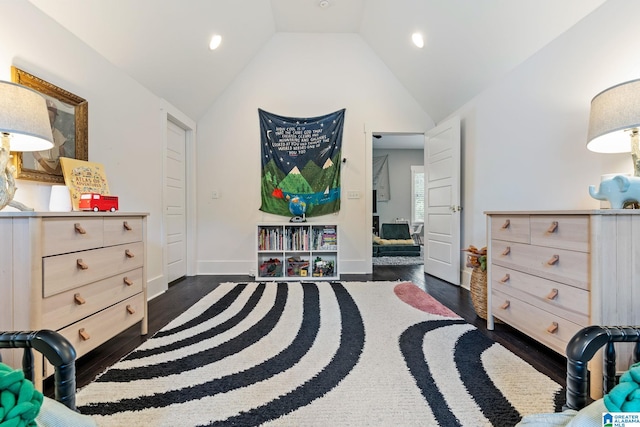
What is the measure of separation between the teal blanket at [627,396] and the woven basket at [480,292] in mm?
1549

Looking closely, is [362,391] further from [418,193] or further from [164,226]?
[418,193]

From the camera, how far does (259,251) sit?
10.7 ft

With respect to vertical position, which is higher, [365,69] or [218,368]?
[365,69]

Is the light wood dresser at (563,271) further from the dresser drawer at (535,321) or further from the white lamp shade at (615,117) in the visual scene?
the white lamp shade at (615,117)

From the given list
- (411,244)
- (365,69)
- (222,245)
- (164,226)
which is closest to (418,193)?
(411,244)

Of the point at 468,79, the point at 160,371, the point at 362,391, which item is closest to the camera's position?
the point at 362,391

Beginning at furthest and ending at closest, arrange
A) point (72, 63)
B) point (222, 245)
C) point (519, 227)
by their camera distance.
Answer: point (222, 245)
point (72, 63)
point (519, 227)

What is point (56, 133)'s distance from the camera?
169 cm

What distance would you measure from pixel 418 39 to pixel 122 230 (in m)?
3.10

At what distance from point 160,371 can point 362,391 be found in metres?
0.96

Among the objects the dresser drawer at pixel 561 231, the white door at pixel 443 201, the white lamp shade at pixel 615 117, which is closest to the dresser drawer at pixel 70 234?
the dresser drawer at pixel 561 231

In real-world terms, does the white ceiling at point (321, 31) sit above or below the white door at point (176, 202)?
above

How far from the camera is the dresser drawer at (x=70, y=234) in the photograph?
1134 millimetres

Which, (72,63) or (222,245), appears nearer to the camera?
(72,63)
